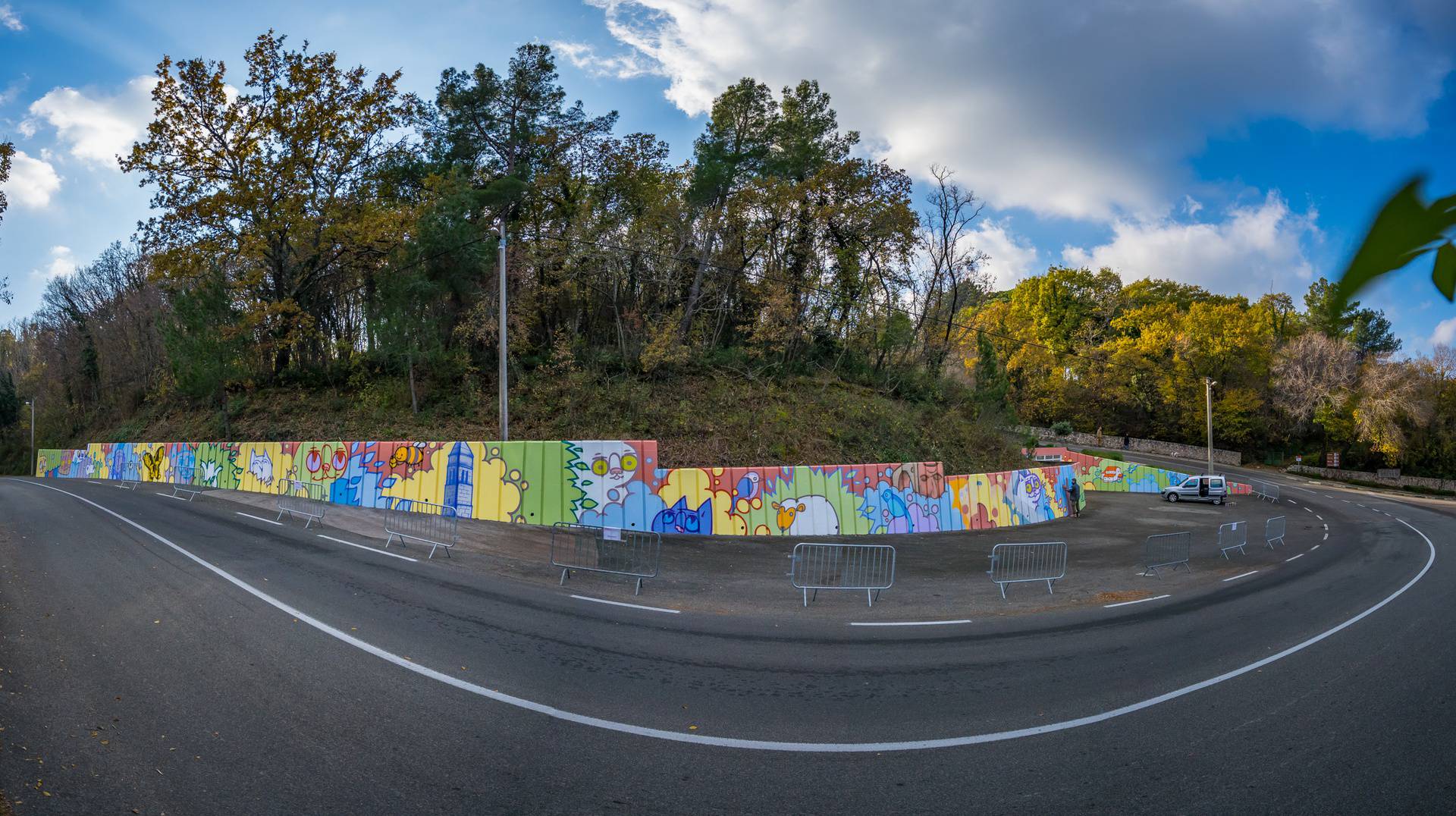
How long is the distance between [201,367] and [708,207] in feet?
76.0

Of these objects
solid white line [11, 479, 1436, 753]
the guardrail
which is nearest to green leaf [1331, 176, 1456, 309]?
solid white line [11, 479, 1436, 753]

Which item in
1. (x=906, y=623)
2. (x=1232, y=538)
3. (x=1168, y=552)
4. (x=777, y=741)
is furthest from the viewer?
(x=1232, y=538)

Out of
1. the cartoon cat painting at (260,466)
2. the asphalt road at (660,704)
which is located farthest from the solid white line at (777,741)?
the cartoon cat painting at (260,466)

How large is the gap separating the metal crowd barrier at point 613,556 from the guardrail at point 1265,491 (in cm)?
3832

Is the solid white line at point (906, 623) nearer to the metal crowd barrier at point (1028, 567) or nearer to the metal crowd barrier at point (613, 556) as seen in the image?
the metal crowd barrier at point (1028, 567)

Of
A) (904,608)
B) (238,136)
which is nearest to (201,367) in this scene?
(238,136)

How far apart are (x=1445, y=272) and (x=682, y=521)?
17.8 meters

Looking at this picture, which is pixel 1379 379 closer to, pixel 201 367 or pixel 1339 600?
pixel 1339 600

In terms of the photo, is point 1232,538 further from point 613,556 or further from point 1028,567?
point 613,556

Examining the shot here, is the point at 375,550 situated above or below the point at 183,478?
below

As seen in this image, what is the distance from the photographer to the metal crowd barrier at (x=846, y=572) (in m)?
12.5

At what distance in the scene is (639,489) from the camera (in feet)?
59.6

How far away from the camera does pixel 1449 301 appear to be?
3.02 feet

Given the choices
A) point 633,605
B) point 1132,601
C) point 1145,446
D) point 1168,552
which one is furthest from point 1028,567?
point 1145,446
